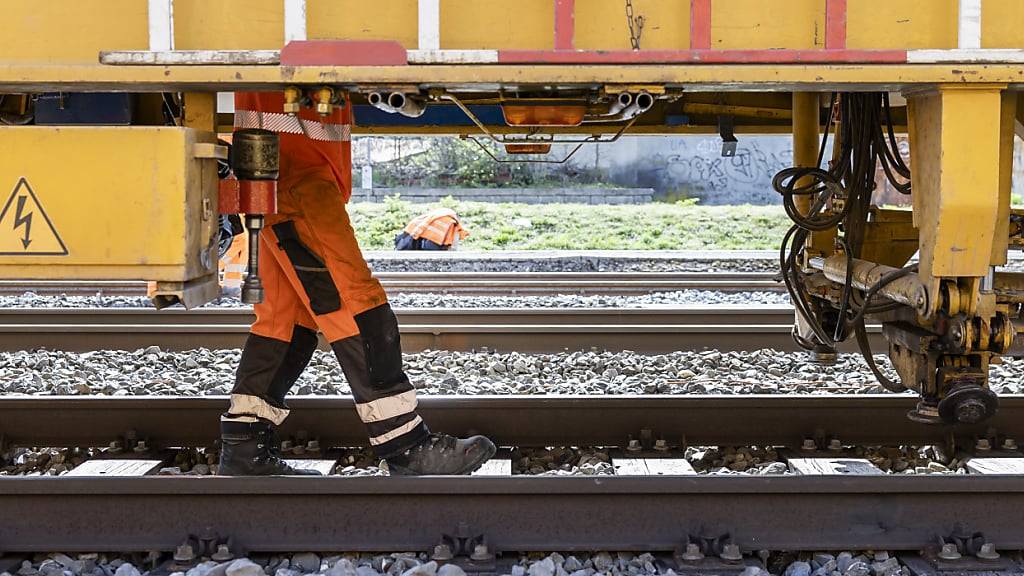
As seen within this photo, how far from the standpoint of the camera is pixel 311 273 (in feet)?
12.0

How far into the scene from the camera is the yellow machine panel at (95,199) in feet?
10.1

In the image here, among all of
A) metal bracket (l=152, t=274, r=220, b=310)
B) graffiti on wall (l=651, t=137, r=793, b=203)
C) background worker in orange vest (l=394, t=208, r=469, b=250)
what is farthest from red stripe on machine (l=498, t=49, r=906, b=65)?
graffiti on wall (l=651, t=137, r=793, b=203)

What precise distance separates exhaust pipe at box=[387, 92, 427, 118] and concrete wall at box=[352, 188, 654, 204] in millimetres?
19101

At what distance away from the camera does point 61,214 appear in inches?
122

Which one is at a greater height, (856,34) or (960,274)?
(856,34)

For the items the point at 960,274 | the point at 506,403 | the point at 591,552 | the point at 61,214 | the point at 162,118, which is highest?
the point at 162,118

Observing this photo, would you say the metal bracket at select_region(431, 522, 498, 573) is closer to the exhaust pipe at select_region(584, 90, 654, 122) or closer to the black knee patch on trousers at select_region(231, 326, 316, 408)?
the black knee patch on trousers at select_region(231, 326, 316, 408)

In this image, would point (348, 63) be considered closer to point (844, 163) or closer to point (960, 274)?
point (960, 274)

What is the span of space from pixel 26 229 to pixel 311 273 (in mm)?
998

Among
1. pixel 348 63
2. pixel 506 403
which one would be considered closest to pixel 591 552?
pixel 506 403

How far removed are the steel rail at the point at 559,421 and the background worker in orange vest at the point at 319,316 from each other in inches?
25.5

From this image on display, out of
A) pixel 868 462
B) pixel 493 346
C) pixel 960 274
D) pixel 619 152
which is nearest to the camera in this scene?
pixel 960 274

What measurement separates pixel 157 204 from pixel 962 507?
10.1 feet

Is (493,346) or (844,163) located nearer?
(844,163)
